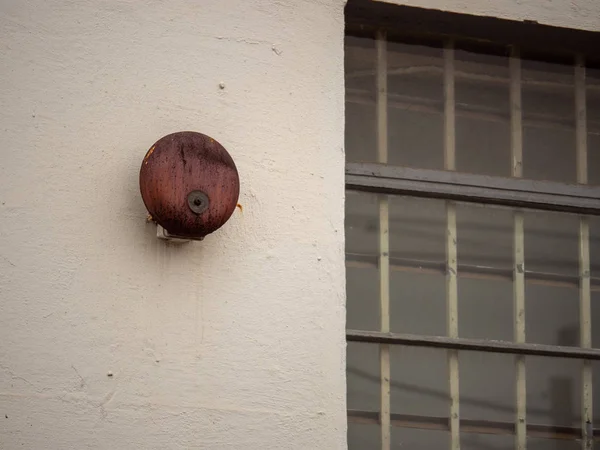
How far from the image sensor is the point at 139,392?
12.3 ft

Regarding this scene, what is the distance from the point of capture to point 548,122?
4988 mm

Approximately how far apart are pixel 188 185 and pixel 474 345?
141cm

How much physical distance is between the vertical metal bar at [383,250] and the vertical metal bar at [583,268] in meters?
0.84

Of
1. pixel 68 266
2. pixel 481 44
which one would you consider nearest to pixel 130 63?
pixel 68 266

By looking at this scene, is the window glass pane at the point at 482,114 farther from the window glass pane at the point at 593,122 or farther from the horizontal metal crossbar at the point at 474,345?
the horizontal metal crossbar at the point at 474,345

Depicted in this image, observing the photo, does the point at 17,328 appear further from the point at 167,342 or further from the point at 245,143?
the point at 245,143

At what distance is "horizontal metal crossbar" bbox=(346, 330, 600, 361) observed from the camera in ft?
14.5

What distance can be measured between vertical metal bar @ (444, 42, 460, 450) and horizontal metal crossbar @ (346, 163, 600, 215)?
0.25 ft

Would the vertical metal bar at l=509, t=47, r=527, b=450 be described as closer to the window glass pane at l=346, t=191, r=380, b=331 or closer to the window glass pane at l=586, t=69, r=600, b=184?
the window glass pane at l=586, t=69, r=600, b=184

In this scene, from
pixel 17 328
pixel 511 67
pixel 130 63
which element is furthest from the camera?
pixel 511 67

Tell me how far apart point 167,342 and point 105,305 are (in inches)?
9.2

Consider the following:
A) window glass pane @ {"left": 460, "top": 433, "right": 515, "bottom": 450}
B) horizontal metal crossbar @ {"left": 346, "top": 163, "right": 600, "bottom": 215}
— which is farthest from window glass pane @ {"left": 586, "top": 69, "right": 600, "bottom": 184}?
window glass pane @ {"left": 460, "top": 433, "right": 515, "bottom": 450}

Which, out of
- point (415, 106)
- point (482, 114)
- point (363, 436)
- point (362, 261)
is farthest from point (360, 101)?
point (363, 436)

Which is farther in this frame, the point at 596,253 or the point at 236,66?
A: the point at 596,253
